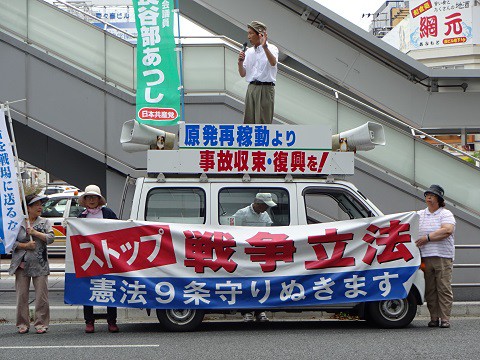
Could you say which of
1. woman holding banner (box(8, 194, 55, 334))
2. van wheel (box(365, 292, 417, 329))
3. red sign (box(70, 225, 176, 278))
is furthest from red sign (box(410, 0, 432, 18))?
woman holding banner (box(8, 194, 55, 334))

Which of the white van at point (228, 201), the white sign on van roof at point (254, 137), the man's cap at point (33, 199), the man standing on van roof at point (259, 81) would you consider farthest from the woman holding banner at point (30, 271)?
the man standing on van roof at point (259, 81)

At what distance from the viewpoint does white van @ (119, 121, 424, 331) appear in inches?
413

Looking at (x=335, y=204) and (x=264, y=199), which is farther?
(x=335, y=204)

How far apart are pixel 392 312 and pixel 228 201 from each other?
7.90 ft

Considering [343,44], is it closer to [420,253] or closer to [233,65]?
[233,65]

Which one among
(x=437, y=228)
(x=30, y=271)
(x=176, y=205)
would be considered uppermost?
(x=176, y=205)

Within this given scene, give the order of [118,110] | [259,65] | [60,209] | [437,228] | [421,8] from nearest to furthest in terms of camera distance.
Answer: [437,228], [259,65], [118,110], [60,209], [421,8]

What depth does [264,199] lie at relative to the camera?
10492mm

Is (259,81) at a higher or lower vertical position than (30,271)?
higher

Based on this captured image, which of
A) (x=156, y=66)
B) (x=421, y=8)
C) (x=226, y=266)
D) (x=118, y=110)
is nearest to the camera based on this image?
A: (x=226, y=266)

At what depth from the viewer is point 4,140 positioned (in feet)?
35.4

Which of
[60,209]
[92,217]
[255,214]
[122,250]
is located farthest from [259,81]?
[60,209]

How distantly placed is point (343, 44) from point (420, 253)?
1145 centimetres

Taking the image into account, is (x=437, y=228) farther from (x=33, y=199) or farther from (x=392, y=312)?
(x=33, y=199)
